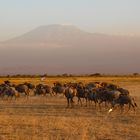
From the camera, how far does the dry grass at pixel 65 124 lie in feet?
65.8

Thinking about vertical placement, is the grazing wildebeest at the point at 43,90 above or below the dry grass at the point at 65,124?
above

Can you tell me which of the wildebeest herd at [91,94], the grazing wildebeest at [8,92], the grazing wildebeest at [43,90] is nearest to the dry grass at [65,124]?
the wildebeest herd at [91,94]

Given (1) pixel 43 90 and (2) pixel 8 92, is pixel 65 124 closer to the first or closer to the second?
(2) pixel 8 92

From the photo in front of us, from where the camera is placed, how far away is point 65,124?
76.8ft

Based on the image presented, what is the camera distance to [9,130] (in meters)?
21.4

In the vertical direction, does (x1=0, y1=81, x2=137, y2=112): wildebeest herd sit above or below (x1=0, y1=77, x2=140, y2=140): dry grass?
above

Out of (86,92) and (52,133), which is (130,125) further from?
(86,92)

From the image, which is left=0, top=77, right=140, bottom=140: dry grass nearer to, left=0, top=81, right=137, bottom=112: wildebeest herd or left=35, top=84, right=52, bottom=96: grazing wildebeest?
left=0, top=81, right=137, bottom=112: wildebeest herd

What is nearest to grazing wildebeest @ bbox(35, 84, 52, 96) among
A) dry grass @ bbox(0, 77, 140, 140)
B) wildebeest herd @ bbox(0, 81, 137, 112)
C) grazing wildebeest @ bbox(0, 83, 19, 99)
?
wildebeest herd @ bbox(0, 81, 137, 112)

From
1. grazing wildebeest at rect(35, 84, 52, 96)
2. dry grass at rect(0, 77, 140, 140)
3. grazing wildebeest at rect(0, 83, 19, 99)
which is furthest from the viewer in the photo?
grazing wildebeest at rect(35, 84, 52, 96)

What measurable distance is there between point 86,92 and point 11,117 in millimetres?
8697

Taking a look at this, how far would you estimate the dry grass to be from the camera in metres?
20.1

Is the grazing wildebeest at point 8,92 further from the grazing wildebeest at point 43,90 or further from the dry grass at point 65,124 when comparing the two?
the dry grass at point 65,124

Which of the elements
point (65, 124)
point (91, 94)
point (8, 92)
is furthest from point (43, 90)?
point (65, 124)
